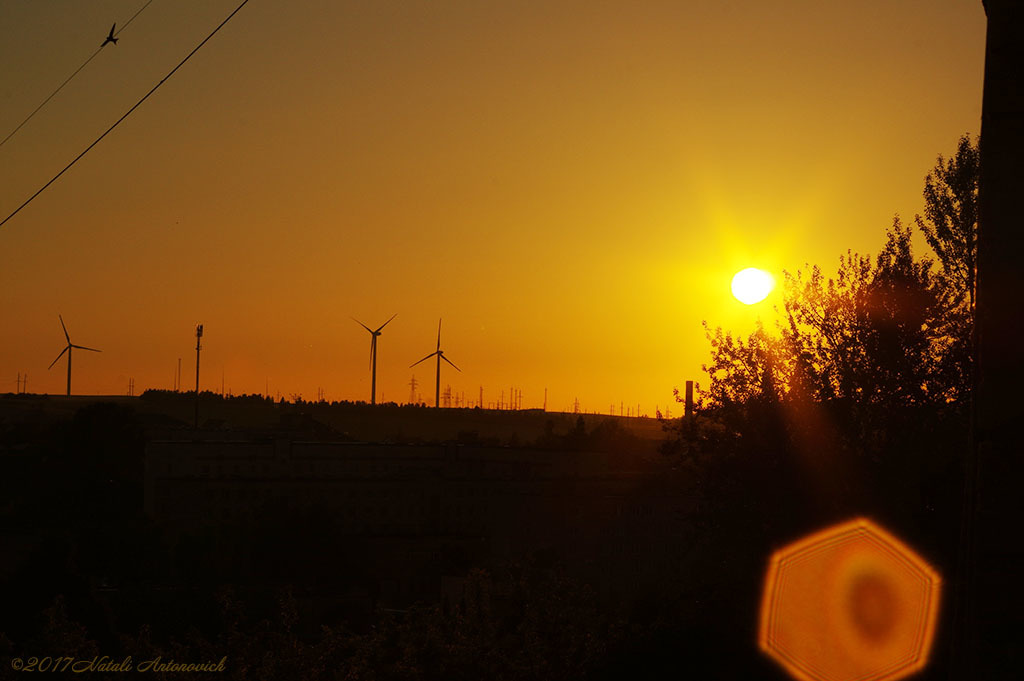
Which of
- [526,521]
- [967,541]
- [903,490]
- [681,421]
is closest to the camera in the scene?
[967,541]

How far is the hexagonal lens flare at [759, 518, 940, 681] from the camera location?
1235cm

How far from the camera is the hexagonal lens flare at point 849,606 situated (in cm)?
1235

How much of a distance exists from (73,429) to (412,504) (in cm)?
2175

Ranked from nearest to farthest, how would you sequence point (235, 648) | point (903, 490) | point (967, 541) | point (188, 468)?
point (967, 541) < point (235, 648) < point (903, 490) < point (188, 468)

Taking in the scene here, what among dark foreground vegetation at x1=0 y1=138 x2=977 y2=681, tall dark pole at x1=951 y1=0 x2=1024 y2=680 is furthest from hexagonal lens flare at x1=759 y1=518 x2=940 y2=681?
tall dark pole at x1=951 y1=0 x2=1024 y2=680

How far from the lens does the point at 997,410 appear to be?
166 inches

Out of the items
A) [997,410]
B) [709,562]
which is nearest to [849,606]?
[709,562]

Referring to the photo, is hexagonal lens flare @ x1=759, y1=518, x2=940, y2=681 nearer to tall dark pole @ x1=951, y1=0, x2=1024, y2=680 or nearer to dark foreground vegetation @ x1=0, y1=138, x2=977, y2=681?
dark foreground vegetation @ x1=0, y1=138, x2=977, y2=681

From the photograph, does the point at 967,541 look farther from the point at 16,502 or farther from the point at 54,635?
the point at 16,502

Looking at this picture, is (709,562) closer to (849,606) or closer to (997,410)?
(849,606)

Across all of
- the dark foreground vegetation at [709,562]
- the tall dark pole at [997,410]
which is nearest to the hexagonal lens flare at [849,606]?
the dark foreground vegetation at [709,562]

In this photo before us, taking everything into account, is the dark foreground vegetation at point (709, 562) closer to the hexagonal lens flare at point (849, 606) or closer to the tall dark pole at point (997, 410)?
the hexagonal lens flare at point (849, 606)

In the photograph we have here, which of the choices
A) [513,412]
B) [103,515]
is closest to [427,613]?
[103,515]

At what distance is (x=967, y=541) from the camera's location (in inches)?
169
